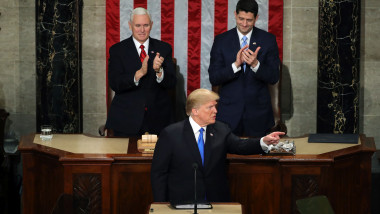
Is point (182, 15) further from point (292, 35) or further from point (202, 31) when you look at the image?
point (292, 35)

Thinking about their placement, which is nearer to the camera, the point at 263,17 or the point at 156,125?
the point at 156,125

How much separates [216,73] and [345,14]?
2.02m

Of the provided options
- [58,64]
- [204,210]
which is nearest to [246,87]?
[58,64]

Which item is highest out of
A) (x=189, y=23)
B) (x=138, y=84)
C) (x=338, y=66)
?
(x=189, y=23)

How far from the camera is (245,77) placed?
7.10 metres

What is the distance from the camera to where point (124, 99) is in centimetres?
713

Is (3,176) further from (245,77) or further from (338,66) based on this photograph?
(338,66)

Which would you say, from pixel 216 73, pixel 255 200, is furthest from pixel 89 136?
pixel 255 200

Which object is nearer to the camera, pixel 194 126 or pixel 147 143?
pixel 194 126

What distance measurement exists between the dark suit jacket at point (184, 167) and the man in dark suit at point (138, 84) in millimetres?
1752

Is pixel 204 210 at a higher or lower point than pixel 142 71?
lower

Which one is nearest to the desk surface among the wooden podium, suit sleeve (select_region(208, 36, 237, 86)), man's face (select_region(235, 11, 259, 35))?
suit sleeve (select_region(208, 36, 237, 86))

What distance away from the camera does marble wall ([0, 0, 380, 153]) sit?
333 inches

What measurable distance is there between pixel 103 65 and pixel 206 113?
3612mm
